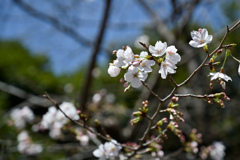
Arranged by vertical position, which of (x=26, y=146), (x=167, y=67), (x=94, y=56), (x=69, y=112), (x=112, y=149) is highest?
(x=94, y=56)

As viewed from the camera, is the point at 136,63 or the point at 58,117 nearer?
the point at 136,63

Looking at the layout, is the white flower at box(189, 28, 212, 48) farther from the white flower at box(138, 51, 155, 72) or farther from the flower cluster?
the white flower at box(138, 51, 155, 72)

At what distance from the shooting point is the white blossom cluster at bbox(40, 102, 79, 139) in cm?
150

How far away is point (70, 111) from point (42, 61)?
8623mm

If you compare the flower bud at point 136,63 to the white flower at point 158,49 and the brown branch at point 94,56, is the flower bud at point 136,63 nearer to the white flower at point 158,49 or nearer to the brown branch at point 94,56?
the white flower at point 158,49

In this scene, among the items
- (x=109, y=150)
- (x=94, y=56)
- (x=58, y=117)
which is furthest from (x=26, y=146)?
(x=109, y=150)

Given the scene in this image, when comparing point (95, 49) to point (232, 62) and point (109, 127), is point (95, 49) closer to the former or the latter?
point (109, 127)

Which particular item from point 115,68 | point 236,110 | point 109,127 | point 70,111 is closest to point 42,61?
point 109,127

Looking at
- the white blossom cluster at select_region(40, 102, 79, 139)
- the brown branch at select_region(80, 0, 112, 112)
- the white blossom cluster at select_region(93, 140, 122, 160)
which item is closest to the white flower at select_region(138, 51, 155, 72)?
the white blossom cluster at select_region(93, 140, 122, 160)

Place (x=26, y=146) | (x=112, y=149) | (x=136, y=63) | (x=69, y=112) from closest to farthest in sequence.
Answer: (x=136, y=63) < (x=112, y=149) < (x=69, y=112) < (x=26, y=146)

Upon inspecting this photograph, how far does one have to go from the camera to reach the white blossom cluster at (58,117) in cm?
150

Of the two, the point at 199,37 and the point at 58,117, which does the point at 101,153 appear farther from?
the point at 199,37

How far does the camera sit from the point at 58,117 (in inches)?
62.4

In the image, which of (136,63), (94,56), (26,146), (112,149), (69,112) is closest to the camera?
(136,63)
